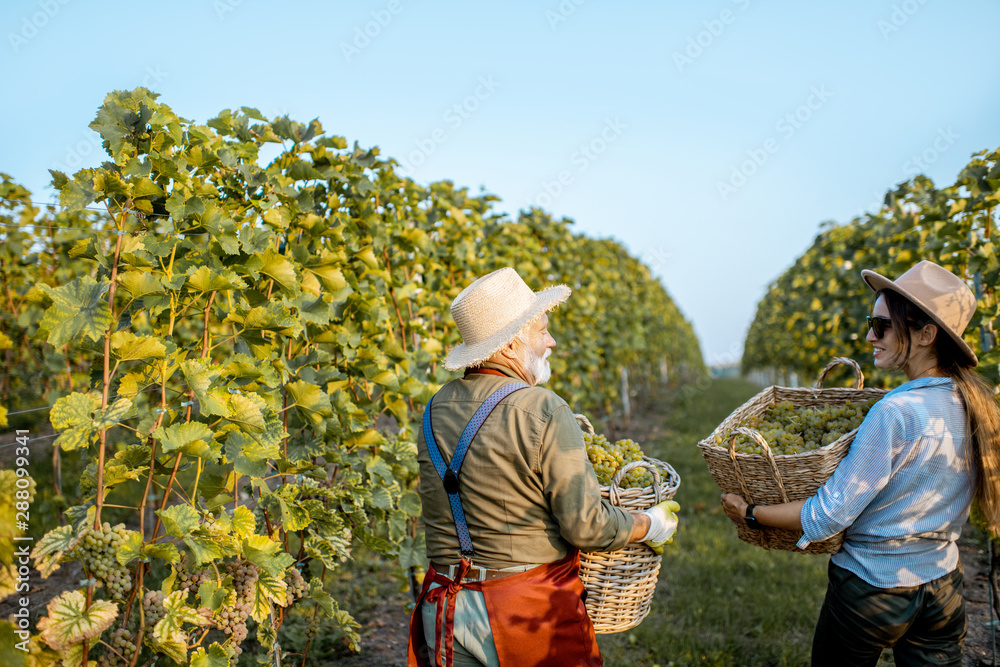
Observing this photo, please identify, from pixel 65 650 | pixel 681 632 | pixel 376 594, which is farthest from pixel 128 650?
pixel 681 632

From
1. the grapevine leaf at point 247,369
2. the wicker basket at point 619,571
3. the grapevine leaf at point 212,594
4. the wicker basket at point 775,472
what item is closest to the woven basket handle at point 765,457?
the wicker basket at point 775,472

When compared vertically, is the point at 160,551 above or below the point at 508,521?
above

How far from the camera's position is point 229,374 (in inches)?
85.7

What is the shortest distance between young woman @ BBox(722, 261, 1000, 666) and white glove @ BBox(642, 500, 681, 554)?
396 millimetres

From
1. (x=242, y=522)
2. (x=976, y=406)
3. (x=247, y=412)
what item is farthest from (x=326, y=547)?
(x=976, y=406)

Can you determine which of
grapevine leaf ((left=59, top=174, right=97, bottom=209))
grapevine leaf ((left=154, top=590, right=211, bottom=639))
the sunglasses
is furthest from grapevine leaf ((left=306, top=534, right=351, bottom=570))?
the sunglasses

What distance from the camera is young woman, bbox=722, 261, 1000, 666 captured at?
1952 millimetres

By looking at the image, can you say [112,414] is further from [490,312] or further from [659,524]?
[659,524]

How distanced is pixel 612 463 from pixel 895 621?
986 mm

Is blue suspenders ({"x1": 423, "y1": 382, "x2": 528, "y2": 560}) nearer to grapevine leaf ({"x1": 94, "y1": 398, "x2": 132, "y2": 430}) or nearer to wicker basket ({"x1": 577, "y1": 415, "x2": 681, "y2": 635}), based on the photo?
wicker basket ({"x1": 577, "y1": 415, "x2": 681, "y2": 635})

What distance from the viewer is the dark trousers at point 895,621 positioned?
199cm

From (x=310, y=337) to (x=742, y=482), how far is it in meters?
1.88

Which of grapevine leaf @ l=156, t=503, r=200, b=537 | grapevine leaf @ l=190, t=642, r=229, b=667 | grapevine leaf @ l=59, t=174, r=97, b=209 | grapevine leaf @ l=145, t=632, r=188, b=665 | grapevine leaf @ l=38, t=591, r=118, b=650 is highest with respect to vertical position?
grapevine leaf @ l=59, t=174, r=97, b=209

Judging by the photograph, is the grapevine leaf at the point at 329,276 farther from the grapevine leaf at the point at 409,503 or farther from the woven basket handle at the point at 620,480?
the woven basket handle at the point at 620,480
